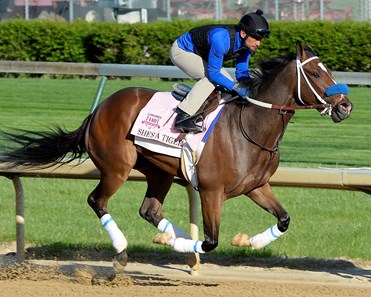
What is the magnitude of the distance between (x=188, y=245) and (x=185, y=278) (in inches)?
18.4

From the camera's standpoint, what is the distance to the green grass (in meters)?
7.70

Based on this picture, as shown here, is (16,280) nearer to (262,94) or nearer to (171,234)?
(171,234)

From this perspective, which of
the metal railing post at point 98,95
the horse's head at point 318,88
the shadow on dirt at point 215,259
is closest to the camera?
the horse's head at point 318,88

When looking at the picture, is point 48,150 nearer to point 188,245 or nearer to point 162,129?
point 162,129

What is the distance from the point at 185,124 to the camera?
6.48 m

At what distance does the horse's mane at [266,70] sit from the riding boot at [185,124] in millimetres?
442

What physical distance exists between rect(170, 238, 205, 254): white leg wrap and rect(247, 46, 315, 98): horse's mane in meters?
1.05

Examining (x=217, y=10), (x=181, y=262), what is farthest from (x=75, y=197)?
(x=217, y=10)

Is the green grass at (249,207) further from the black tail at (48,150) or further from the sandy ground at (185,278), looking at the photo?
the black tail at (48,150)

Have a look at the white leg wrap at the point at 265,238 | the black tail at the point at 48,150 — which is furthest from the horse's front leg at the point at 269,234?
the black tail at the point at 48,150

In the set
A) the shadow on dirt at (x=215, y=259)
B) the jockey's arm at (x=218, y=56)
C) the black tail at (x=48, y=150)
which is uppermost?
the jockey's arm at (x=218, y=56)

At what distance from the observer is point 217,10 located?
2148 cm

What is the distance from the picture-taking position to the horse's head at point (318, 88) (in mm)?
6070

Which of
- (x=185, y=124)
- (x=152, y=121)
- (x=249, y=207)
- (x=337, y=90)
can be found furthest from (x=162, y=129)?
(x=249, y=207)
